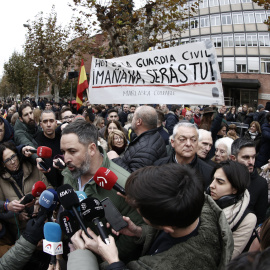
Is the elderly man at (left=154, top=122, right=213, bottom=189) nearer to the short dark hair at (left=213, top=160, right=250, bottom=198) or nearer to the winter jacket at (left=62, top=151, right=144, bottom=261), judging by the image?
the short dark hair at (left=213, top=160, right=250, bottom=198)

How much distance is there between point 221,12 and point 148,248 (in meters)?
38.4

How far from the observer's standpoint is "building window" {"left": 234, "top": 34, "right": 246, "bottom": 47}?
33.8 metres

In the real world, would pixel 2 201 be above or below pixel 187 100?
below

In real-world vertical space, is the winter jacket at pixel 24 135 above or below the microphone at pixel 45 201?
above

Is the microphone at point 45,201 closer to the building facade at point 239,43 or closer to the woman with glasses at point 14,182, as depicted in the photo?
the woman with glasses at point 14,182

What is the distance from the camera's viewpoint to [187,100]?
3.84 meters

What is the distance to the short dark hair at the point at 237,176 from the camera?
2.24 m

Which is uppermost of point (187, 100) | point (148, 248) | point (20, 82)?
point (20, 82)

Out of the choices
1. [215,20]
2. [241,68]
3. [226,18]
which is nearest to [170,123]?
[241,68]

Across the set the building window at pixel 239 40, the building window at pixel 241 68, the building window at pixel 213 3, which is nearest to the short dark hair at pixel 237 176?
the building window at pixel 241 68

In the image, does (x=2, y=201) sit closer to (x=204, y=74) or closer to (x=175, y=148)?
(x=175, y=148)

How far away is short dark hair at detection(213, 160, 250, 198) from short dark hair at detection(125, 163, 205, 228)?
1023 millimetres

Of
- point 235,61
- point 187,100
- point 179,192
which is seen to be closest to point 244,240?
point 179,192

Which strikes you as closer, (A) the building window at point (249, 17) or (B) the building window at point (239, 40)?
(A) the building window at point (249, 17)
